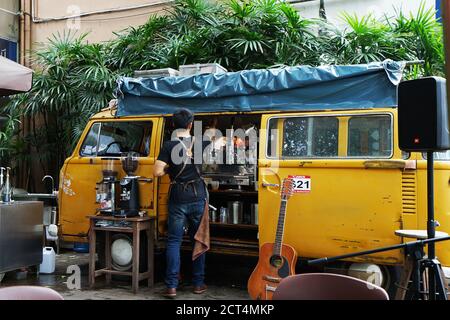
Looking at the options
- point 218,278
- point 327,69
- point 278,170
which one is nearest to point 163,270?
point 218,278

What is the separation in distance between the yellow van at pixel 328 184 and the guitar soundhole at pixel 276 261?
0.83 ft

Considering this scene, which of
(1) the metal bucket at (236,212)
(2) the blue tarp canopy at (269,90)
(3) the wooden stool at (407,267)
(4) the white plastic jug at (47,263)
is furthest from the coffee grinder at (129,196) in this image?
(3) the wooden stool at (407,267)

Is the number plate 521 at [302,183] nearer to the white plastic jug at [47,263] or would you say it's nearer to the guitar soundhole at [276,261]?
the guitar soundhole at [276,261]

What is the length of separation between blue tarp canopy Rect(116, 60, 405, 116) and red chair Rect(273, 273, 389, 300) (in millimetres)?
2647

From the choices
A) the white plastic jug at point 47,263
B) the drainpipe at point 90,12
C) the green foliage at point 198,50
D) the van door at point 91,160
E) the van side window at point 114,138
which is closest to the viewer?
the van door at point 91,160

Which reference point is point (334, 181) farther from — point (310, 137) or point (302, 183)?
point (310, 137)

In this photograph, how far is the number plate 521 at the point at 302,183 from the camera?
179 inches

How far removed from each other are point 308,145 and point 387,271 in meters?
1.47

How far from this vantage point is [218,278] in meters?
5.84

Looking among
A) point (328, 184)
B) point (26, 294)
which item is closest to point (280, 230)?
point (328, 184)

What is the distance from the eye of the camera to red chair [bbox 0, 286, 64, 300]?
83.8 inches

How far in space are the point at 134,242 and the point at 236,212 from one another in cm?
135

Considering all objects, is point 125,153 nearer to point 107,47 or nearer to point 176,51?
point 176,51

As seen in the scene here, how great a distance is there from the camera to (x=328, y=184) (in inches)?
175
